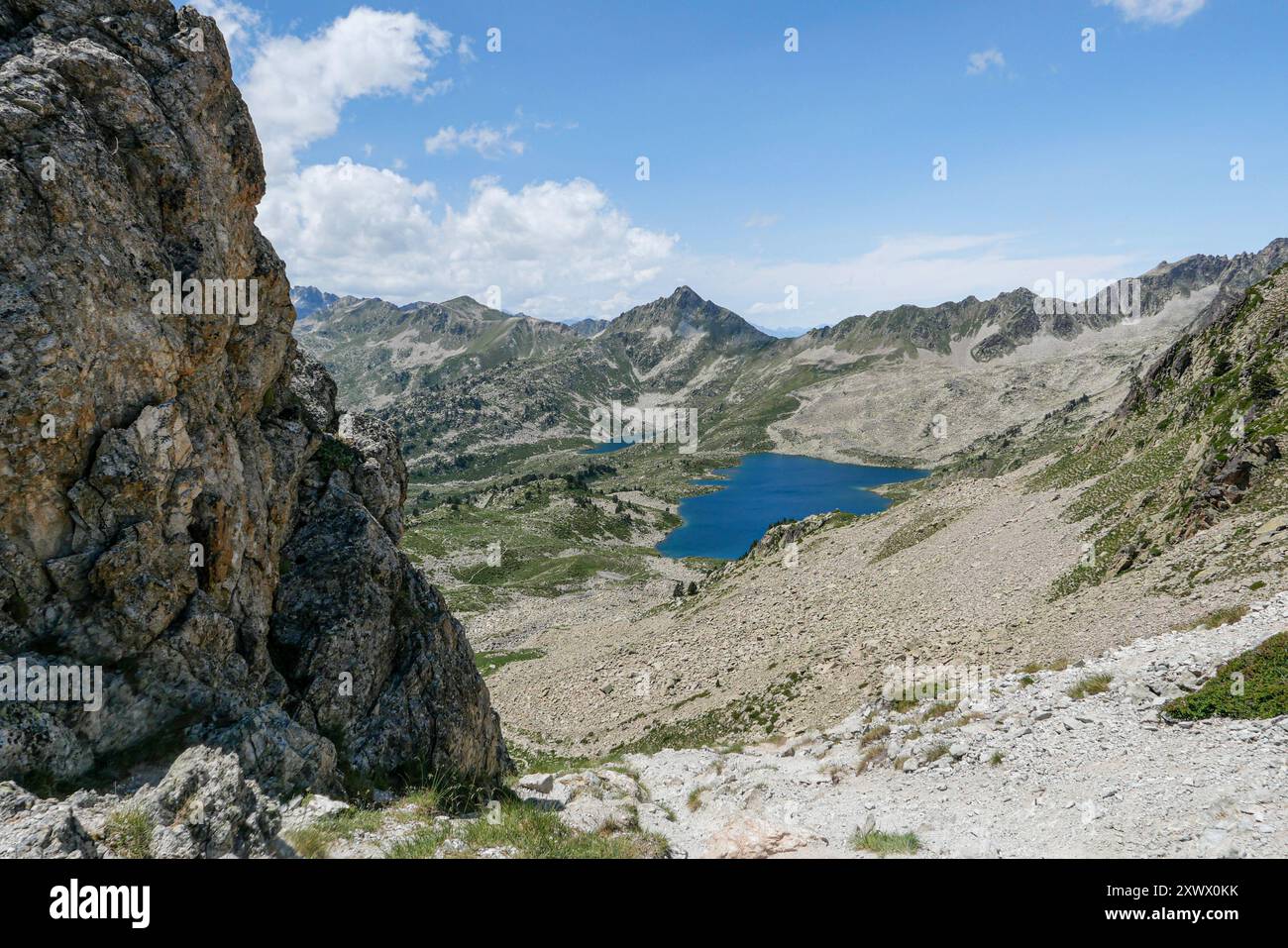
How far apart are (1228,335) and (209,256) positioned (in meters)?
61.4

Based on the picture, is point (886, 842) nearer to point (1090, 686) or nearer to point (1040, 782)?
point (1040, 782)

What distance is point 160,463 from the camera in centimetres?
1295

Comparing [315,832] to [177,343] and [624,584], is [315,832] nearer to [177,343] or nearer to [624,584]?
[177,343]

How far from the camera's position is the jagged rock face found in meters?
11.2

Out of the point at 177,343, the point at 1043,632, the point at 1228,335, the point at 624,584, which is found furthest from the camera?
the point at 624,584

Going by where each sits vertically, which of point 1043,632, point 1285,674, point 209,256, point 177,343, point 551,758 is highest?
point 209,256

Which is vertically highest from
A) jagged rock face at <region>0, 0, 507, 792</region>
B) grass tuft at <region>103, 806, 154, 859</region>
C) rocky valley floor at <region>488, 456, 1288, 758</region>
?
jagged rock face at <region>0, 0, 507, 792</region>

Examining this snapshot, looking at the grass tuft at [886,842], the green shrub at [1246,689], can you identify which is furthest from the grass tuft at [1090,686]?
the grass tuft at [886,842]

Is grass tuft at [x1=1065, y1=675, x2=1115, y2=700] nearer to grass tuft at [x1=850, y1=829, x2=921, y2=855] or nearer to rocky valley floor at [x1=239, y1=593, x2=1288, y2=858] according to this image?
rocky valley floor at [x1=239, y1=593, x2=1288, y2=858]

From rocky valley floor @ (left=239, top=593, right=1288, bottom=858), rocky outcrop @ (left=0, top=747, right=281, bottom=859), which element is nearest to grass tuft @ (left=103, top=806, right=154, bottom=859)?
rocky outcrop @ (left=0, top=747, right=281, bottom=859)

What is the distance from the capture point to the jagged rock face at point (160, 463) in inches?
442
